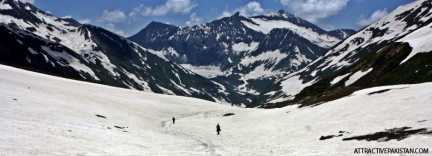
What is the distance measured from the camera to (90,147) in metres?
29.7

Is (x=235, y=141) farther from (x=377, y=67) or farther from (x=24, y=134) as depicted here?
(x=377, y=67)

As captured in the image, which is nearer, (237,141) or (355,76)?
(237,141)

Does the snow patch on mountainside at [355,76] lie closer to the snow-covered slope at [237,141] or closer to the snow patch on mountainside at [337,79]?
the snow patch on mountainside at [337,79]

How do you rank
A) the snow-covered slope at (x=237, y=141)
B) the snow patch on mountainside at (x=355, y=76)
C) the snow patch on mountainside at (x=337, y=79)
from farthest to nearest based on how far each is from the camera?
1. the snow patch on mountainside at (x=337, y=79)
2. the snow patch on mountainside at (x=355, y=76)
3. the snow-covered slope at (x=237, y=141)

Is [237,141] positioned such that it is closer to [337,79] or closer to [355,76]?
[355,76]

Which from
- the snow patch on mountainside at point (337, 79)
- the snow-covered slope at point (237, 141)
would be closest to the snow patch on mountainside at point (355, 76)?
the snow patch on mountainside at point (337, 79)

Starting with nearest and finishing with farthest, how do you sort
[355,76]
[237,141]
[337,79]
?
[237,141] < [355,76] < [337,79]

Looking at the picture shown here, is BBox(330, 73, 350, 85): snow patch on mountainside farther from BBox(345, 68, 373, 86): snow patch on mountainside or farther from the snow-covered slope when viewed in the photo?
the snow-covered slope

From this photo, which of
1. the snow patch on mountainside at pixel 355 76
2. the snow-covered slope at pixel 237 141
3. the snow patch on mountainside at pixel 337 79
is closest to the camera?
the snow-covered slope at pixel 237 141

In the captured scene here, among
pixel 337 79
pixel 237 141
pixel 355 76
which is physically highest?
pixel 337 79

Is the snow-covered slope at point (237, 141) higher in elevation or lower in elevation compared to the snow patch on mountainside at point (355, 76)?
lower

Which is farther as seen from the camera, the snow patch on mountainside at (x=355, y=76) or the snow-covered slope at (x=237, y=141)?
the snow patch on mountainside at (x=355, y=76)

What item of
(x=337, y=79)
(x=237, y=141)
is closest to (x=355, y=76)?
(x=337, y=79)

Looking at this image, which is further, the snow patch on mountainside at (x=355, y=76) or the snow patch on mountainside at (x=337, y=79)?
the snow patch on mountainside at (x=337, y=79)
